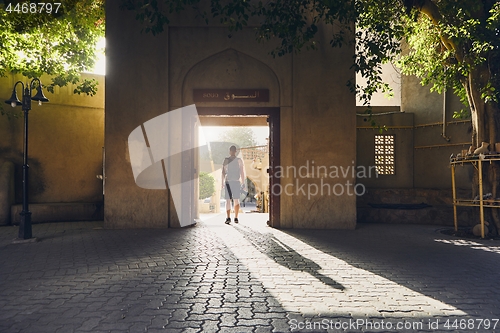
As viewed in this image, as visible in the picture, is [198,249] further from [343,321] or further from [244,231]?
[343,321]

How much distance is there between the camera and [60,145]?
1215 centimetres

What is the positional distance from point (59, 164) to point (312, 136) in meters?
7.98

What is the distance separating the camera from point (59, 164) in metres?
12.1

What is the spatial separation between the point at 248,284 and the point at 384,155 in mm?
9184

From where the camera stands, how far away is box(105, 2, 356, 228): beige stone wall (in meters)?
9.93

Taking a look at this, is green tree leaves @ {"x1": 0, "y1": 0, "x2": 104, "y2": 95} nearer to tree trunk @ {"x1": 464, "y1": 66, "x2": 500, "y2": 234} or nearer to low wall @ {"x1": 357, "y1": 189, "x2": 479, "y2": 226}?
low wall @ {"x1": 357, "y1": 189, "x2": 479, "y2": 226}

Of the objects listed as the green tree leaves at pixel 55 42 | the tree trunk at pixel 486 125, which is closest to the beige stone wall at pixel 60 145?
the green tree leaves at pixel 55 42

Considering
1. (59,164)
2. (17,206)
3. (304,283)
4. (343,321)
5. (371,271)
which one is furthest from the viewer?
(59,164)

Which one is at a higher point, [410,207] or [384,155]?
[384,155]

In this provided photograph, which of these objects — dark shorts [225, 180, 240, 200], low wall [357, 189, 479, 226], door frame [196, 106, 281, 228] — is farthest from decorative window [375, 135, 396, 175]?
dark shorts [225, 180, 240, 200]

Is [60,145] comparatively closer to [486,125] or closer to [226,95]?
[226,95]

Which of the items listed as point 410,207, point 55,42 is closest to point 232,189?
point 410,207

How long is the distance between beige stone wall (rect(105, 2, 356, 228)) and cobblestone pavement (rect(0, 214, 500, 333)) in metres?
1.60

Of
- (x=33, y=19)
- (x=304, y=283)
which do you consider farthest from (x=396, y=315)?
(x=33, y=19)
